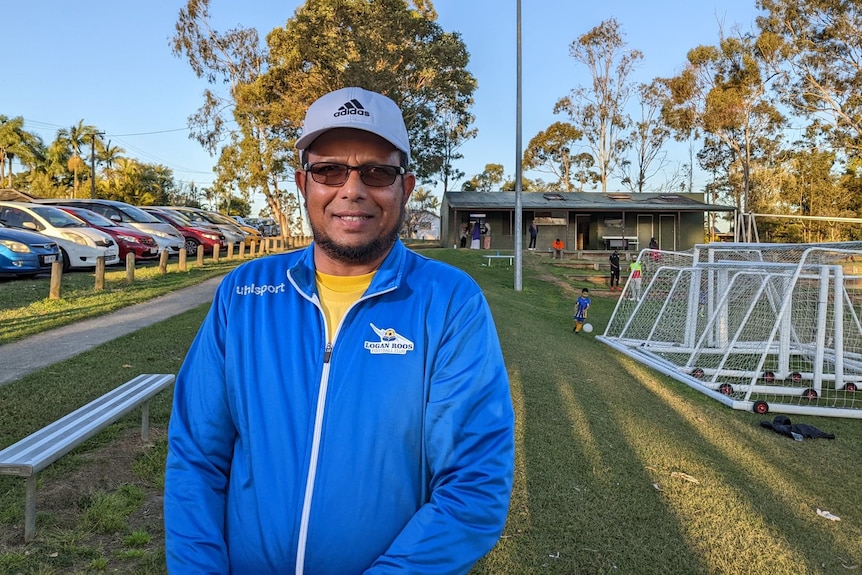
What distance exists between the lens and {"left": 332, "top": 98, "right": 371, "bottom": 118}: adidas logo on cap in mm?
1757

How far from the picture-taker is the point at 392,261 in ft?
5.84

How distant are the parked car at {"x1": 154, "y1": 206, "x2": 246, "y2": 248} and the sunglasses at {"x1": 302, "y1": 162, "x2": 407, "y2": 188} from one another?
21304 mm

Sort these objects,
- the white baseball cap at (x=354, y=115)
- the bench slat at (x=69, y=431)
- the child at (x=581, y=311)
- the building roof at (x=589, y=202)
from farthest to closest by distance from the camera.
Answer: the building roof at (x=589, y=202), the child at (x=581, y=311), the bench slat at (x=69, y=431), the white baseball cap at (x=354, y=115)

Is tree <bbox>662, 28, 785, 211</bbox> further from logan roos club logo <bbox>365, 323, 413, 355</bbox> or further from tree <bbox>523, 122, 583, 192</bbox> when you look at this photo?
logan roos club logo <bbox>365, 323, 413, 355</bbox>

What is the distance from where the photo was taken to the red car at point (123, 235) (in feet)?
48.1

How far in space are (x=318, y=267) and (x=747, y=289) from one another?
1039 cm

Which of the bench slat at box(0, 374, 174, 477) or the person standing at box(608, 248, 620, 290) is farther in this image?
the person standing at box(608, 248, 620, 290)

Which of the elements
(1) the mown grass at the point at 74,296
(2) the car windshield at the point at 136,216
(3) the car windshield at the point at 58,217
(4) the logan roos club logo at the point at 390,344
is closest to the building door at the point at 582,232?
(2) the car windshield at the point at 136,216

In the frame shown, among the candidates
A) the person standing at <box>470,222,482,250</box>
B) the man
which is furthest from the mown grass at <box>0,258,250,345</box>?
the person standing at <box>470,222,482,250</box>

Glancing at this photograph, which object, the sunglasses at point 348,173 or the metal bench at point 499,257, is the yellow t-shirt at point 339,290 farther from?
the metal bench at point 499,257

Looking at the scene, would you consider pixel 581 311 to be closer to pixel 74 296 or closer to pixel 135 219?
pixel 74 296

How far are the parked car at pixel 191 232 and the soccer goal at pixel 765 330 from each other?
45.0 feet

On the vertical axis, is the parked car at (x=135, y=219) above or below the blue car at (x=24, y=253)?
above

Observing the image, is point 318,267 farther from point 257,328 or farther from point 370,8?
point 370,8
